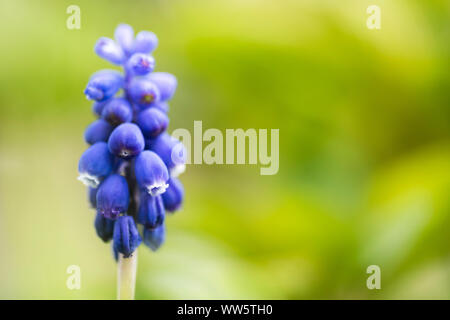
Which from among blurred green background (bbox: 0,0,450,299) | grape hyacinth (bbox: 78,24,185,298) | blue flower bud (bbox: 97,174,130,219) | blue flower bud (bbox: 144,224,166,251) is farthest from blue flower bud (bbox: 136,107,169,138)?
blurred green background (bbox: 0,0,450,299)

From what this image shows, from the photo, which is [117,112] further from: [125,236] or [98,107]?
[125,236]

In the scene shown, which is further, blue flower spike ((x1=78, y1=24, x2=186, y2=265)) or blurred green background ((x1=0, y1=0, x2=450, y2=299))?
blurred green background ((x1=0, y1=0, x2=450, y2=299))

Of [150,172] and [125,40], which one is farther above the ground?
[125,40]

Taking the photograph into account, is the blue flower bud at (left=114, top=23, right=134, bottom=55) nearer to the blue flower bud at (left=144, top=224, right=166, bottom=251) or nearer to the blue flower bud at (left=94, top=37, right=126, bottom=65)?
the blue flower bud at (left=94, top=37, right=126, bottom=65)

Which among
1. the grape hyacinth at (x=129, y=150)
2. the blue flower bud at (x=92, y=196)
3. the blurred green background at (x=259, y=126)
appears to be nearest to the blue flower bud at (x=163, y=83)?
the grape hyacinth at (x=129, y=150)

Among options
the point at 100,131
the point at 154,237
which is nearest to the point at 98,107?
the point at 100,131

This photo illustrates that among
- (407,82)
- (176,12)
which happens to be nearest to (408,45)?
(407,82)
